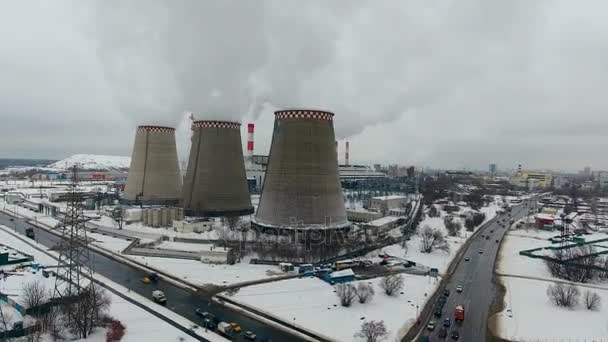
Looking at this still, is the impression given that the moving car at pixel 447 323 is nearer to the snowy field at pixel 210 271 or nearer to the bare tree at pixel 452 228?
the snowy field at pixel 210 271

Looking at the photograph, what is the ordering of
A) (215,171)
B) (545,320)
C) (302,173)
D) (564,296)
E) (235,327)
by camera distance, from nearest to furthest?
(235,327) → (545,320) → (564,296) → (302,173) → (215,171)

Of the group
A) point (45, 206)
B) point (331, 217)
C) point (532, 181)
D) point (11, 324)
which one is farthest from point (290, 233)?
point (532, 181)

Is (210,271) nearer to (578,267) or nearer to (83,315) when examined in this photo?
(83,315)

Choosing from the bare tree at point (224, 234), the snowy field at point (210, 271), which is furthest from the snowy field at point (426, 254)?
the bare tree at point (224, 234)

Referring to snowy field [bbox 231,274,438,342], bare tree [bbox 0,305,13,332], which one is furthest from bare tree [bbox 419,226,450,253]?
bare tree [bbox 0,305,13,332]

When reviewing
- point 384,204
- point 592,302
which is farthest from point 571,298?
point 384,204

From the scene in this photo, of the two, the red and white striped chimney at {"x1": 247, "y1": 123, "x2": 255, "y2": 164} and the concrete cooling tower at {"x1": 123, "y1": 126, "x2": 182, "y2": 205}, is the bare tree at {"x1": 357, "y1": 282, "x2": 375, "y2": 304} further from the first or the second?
the red and white striped chimney at {"x1": 247, "y1": 123, "x2": 255, "y2": 164}

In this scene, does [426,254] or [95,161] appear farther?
[95,161]
